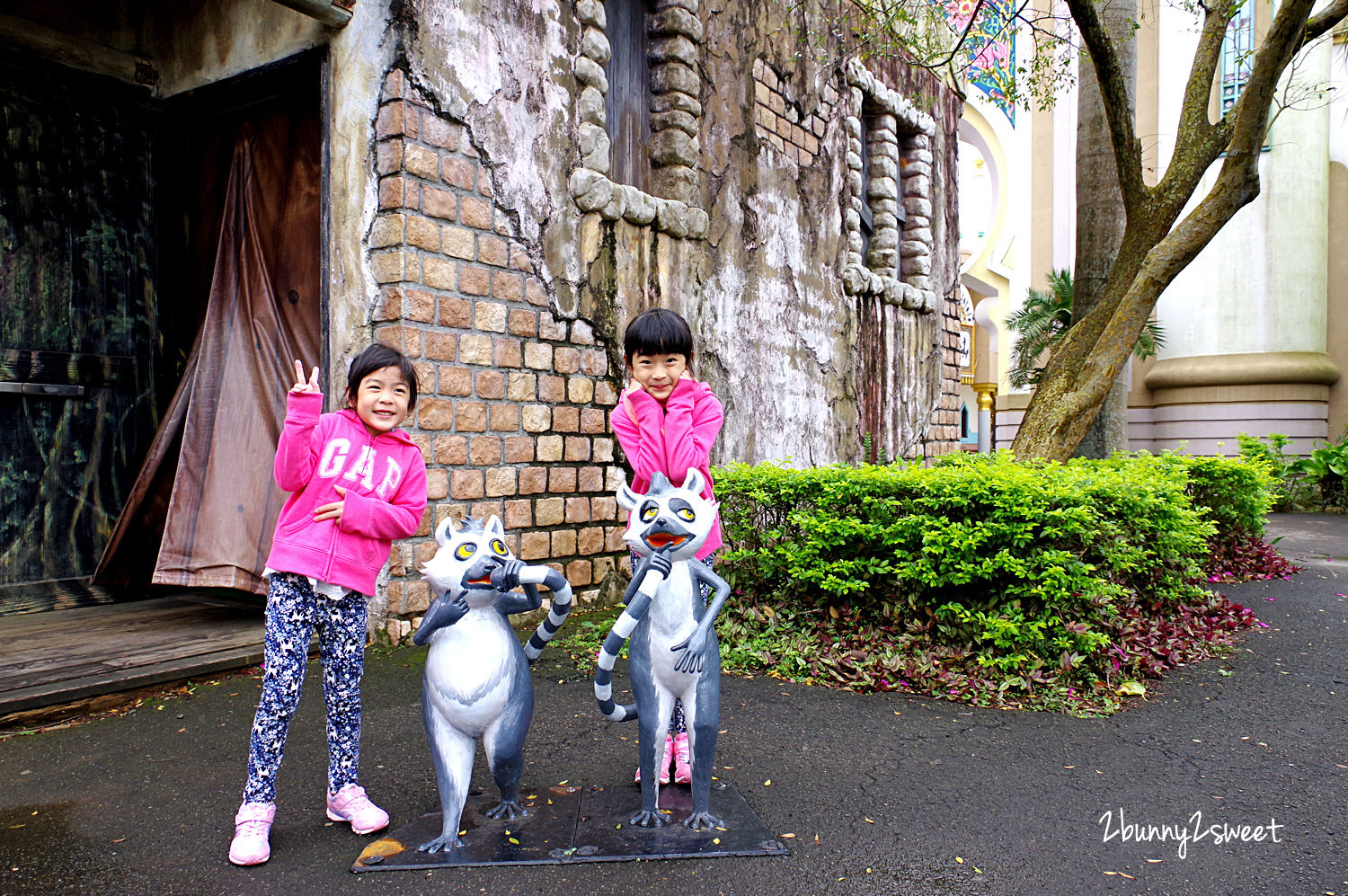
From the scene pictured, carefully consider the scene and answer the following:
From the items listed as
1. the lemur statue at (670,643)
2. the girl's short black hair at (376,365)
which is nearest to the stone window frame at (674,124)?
the girl's short black hair at (376,365)

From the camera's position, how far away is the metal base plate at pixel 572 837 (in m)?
2.47

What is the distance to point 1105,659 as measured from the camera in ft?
14.2

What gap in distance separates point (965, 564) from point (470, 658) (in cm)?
276

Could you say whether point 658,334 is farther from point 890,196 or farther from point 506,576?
point 890,196

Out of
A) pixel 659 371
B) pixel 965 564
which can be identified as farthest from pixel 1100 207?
pixel 659 371

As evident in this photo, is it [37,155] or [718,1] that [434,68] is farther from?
[718,1]

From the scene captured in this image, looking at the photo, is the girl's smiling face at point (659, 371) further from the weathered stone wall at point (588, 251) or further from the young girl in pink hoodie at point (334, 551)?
the weathered stone wall at point (588, 251)

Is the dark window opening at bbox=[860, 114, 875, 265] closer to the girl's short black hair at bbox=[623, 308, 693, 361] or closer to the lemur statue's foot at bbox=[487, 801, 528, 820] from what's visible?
the girl's short black hair at bbox=[623, 308, 693, 361]

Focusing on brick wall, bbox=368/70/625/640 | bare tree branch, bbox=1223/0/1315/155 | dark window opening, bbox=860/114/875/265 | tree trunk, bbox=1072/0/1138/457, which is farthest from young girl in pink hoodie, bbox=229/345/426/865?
dark window opening, bbox=860/114/875/265

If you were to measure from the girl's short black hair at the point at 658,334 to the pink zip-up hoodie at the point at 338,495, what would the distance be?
2.87 ft

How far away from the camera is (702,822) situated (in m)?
2.64

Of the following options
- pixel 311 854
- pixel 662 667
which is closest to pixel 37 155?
pixel 311 854

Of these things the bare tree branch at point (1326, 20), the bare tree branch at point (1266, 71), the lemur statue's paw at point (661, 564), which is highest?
the bare tree branch at point (1326, 20)

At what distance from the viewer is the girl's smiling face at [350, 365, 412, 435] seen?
2.73 m
